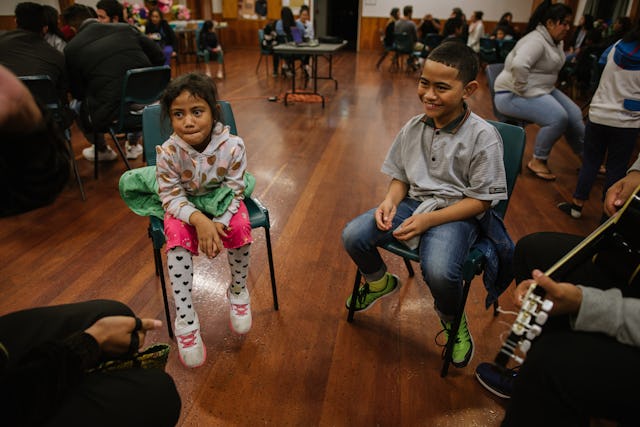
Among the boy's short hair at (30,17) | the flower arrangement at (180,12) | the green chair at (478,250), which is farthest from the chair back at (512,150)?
the flower arrangement at (180,12)

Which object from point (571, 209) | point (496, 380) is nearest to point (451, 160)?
point (496, 380)

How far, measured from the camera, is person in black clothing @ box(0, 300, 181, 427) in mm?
791

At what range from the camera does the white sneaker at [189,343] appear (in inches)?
60.6

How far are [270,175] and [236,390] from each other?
211 centimetres

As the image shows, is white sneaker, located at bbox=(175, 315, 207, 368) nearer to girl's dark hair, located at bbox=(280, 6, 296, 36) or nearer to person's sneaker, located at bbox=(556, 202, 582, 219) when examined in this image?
person's sneaker, located at bbox=(556, 202, 582, 219)

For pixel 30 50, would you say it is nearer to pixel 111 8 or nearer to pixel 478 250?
pixel 111 8

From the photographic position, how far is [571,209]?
2926 millimetres

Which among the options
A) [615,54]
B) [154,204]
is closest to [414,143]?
[154,204]

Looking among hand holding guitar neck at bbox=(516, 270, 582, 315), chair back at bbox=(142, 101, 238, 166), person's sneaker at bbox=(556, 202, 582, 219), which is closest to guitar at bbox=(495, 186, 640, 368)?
hand holding guitar neck at bbox=(516, 270, 582, 315)

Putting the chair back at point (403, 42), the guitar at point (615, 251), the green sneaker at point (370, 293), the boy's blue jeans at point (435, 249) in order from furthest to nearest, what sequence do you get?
the chair back at point (403, 42) → the green sneaker at point (370, 293) → the boy's blue jeans at point (435, 249) → the guitar at point (615, 251)

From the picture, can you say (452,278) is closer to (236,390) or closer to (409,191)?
(409,191)

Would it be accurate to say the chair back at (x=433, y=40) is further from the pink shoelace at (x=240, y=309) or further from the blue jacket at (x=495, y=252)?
the pink shoelace at (x=240, y=309)

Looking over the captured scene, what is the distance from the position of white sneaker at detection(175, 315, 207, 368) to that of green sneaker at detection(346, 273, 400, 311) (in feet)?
2.16

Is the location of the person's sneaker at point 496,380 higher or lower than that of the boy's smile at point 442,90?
lower
